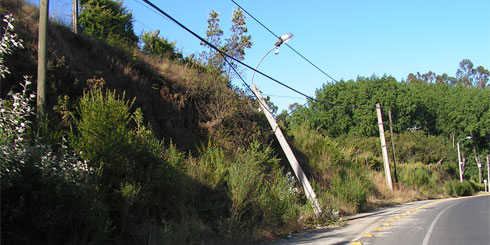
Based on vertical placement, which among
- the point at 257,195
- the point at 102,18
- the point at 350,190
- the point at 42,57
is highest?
the point at 102,18

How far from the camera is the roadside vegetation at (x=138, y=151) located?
6418mm

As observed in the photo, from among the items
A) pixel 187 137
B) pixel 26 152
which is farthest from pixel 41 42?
pixel 187 137

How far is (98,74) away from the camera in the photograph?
1165 cm

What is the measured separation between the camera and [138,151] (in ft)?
27.5

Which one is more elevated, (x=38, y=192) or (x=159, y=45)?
(x=159, y=45)

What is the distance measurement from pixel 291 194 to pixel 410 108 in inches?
1970

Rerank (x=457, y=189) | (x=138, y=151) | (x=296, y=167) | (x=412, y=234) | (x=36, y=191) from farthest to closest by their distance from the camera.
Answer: (x=457, y=189)
(x=296, y=167)
(x=412, y=234)
(x=138, y=151)
(x=36, y=191)

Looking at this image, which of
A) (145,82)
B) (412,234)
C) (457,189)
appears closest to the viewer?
(412,234)

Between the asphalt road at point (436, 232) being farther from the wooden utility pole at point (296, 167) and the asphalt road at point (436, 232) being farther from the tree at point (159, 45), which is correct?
the tree at point (159, 45)

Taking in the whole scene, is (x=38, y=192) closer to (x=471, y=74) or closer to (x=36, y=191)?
(x=36, y=191)

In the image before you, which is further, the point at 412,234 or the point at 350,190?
the point at 350,190

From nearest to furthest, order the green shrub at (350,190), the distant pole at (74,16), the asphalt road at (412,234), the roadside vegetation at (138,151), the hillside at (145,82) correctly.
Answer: the roadside vegetation at (138,151) → the asphalt road at (412,234) → the hillside at (145,82) → the distant pole at (74,16) → the green shrub at (350,190)

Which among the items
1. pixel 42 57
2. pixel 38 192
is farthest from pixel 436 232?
pixel 42 57

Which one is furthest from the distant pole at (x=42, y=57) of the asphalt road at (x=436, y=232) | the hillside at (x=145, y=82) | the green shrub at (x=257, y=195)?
the asphalt road at (x=436, y=232)
